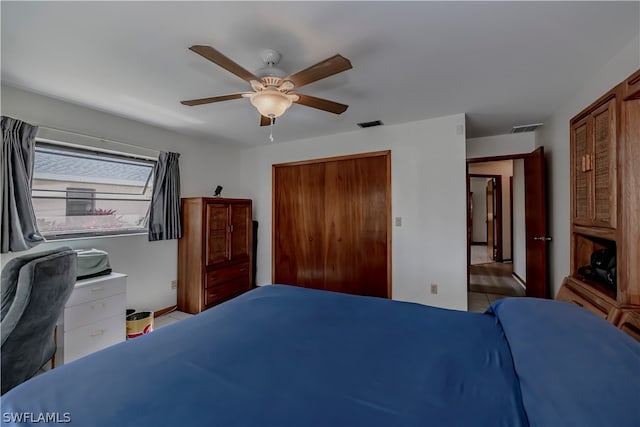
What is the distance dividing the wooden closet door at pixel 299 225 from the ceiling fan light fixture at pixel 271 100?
7.17 ft

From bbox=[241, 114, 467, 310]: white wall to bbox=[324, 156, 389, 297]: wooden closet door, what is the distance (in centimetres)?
18

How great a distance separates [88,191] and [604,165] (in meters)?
4.30

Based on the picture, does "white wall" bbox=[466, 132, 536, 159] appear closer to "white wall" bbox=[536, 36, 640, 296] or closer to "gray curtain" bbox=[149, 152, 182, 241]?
"white wall" bbox=[536, 36, 640, 296]

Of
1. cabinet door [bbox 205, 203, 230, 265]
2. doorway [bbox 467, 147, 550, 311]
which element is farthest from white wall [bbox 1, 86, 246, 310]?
doorway [bbox 467, 147, 550, 311]

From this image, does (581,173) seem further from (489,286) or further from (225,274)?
(225,274)

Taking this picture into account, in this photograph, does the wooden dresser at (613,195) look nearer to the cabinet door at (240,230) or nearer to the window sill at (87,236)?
the cabinet door at (240,230)

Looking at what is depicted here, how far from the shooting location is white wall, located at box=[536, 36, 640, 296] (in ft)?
6.46

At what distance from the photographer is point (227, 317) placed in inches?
61.4

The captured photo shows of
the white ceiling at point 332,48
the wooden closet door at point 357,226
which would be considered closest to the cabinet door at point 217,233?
the white ceiling at point 332,48

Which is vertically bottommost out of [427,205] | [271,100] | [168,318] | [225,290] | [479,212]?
[168,318]

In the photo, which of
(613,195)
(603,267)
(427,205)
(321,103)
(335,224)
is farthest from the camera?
(335,224)

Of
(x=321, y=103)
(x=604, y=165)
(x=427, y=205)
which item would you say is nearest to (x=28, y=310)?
(x=321, y=103)

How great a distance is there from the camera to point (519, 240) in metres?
4.98

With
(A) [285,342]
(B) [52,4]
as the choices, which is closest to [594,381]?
(A) [285,342]
